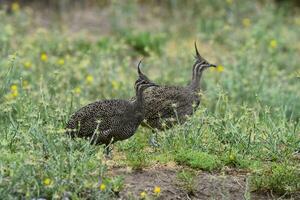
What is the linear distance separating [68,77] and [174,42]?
3910mm

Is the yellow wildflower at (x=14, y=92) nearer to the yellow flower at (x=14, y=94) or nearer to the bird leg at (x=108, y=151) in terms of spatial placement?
the yellow flower at (x=14, y=94)

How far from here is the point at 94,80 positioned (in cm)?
1246

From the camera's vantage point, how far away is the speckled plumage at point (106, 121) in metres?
8.26

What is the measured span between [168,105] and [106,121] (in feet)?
4.94

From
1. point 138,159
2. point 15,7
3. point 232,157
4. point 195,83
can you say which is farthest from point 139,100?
point 15,7

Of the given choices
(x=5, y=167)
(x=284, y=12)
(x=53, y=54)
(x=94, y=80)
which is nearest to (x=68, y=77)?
(x=94, y=80)

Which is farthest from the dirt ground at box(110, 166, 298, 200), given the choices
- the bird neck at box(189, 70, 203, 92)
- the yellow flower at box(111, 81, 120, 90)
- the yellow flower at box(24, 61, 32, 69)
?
the yellow flower at box(24, 61, 32, 69)

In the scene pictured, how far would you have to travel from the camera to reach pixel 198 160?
8.12m

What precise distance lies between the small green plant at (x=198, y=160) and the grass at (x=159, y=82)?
0.04 ft

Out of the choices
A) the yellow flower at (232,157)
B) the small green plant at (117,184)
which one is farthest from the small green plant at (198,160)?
the small green plant at (117,184)

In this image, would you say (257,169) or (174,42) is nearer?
(257,169)

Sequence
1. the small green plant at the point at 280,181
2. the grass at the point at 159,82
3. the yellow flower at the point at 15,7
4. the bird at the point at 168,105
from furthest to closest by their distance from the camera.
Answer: the yellow flower at the point at 15,7 < the bird at the point at 168,105 < the small green plant at the point at 280,181 < the grass at the point at 159,82

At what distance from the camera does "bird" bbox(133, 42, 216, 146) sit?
955 centimetres

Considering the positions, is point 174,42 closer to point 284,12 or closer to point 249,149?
point 284,12
